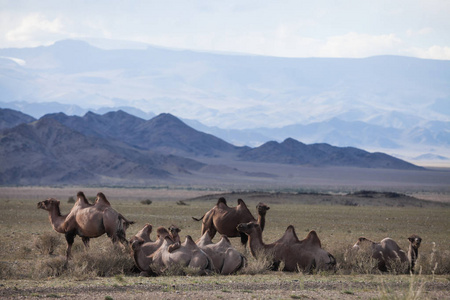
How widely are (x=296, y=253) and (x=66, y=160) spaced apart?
8855 cm

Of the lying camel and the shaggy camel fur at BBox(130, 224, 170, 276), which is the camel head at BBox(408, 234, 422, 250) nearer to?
the lying camel

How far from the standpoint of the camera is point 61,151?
10062cm

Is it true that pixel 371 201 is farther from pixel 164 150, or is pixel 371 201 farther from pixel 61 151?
pixel 164 150

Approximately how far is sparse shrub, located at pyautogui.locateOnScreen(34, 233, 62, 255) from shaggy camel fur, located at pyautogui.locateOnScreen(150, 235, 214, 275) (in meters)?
5.23

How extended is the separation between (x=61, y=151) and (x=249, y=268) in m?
90.3

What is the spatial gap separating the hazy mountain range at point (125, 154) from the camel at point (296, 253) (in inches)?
3033

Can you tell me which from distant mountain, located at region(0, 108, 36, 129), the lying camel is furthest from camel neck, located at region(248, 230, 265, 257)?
distant mountain, located at region(0, 108, 36, 129)

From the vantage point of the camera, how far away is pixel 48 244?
58.4 feet

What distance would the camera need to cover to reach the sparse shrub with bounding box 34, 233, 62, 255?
1778 centimetres

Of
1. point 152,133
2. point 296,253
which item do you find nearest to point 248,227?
point 296,253

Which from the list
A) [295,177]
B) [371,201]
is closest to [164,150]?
[295,177]

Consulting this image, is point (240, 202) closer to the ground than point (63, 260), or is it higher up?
higher up

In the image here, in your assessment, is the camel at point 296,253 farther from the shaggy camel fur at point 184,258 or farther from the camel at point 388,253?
the shaggy camel fur at point 184,258

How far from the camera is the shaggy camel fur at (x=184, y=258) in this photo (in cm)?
1341
